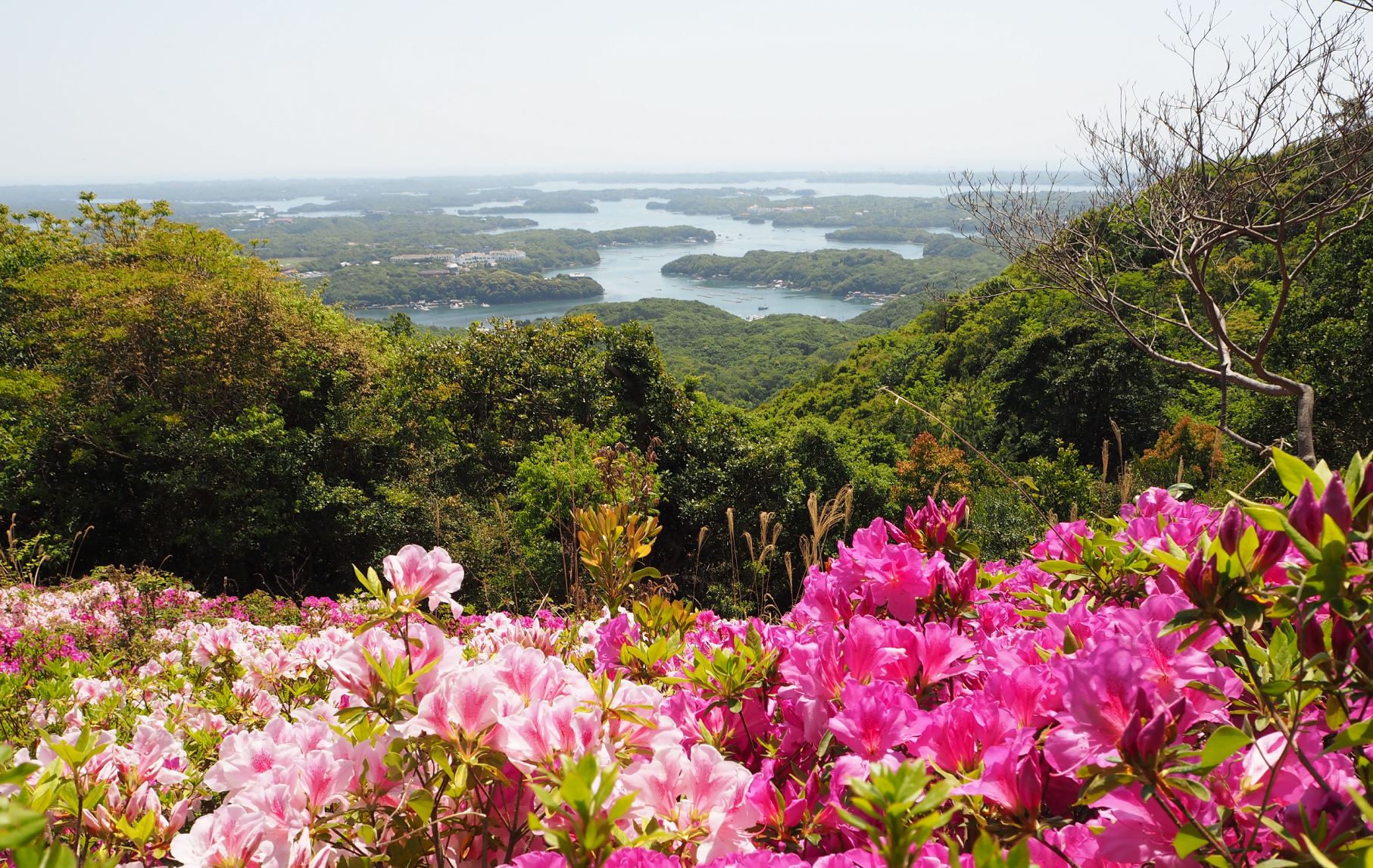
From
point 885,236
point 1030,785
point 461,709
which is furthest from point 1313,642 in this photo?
point 885,236

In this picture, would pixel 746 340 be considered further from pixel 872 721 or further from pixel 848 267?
pixel 872 721

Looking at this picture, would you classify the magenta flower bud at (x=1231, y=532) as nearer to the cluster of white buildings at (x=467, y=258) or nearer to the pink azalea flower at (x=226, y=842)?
the pink azalea flower at (x=226, y=842)

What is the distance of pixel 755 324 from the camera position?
170 ft

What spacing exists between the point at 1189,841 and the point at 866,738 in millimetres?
268

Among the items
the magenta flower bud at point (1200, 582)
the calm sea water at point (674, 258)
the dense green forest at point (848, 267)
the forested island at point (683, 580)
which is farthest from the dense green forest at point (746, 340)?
the magenta flower bud at point (1200, 582)

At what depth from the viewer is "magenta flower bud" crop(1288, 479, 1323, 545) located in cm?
46

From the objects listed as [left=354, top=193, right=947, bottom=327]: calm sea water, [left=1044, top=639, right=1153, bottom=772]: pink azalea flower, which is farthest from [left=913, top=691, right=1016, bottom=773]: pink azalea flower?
[left=354, top=193, right=947, bottom=327]: calm sea water

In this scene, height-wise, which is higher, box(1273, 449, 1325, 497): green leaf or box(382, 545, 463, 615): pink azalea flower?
box(1273, 449, 1325, 497): green leaf

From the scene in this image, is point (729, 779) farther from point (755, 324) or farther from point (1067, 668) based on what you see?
point (755, 324)

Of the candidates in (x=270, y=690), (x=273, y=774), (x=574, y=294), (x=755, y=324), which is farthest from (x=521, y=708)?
(x=574, y=294)

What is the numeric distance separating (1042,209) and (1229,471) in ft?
17.7

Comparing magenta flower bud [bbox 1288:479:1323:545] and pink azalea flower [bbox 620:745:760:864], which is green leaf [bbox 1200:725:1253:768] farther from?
pink azalea flower [bbox 620:745:760:864]

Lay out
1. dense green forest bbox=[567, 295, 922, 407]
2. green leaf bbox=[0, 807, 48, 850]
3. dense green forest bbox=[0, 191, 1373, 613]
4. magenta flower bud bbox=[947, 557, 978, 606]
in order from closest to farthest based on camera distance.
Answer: green leaf bbox=[0, 807, 48, 850] < magenta flower bud bbox=[947, 557, 978, 606] < dense green forest bbox=[0, 191, 1373, 613] < dense green forest bbox=[567, 295, 922, 407]

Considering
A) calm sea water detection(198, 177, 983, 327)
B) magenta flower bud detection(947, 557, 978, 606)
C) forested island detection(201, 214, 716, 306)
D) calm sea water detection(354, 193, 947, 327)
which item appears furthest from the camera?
calm sea water detection(198, 177, 983, 327)
